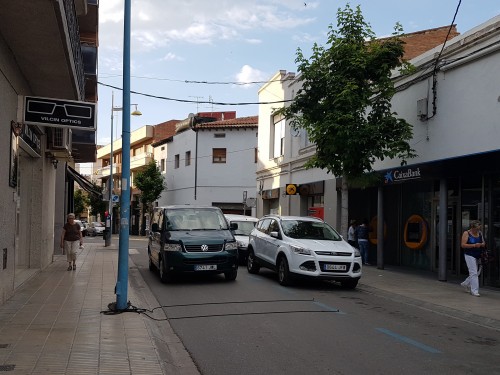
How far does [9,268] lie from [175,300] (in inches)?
126

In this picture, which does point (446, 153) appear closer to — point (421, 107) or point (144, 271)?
point (421, 107)

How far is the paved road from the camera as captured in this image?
6.42 meters

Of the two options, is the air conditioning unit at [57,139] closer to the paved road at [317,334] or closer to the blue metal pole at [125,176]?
the paved road at [317,334]

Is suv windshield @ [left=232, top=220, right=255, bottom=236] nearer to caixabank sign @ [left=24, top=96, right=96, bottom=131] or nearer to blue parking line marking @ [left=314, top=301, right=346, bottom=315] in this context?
blue parking line marking @ [left=314, top=301, right=346, bottom=315]

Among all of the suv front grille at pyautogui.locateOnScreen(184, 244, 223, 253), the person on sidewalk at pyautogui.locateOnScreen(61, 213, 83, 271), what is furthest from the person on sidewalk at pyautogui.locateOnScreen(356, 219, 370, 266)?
the person on sidewalk at pyautogui.locateOnScreen(61, 213, 83, 271)

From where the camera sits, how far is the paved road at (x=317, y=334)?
642 centimetres

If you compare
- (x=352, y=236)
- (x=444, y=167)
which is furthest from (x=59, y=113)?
(x=352, y=236)

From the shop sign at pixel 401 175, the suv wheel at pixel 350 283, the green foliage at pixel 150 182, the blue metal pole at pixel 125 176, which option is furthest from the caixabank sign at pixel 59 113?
the green foliage at pixel 150 182

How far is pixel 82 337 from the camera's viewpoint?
23.1 ft

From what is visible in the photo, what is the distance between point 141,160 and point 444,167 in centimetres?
4372

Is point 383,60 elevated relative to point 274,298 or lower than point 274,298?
elevated

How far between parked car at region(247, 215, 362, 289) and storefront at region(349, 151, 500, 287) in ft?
10.8

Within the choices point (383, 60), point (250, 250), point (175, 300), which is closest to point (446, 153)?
point (383, 60)

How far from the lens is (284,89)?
92.4 ft
